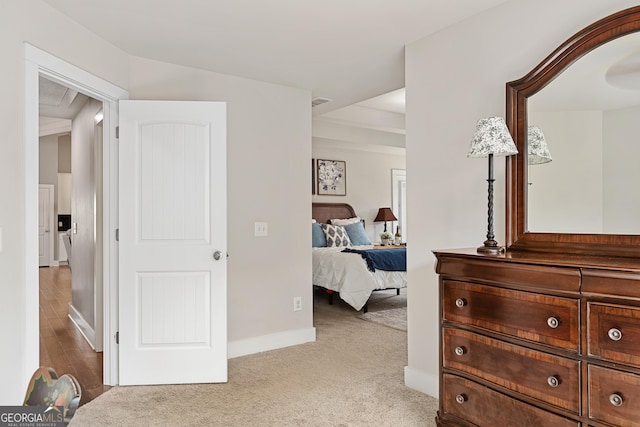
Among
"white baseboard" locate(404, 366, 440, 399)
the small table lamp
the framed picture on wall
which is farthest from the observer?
the small table lamp

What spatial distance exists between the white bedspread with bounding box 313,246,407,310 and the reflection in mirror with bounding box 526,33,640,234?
2954mm

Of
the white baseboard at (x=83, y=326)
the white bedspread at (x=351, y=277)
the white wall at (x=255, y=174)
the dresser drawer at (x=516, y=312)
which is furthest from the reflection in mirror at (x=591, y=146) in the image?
the white baseboard at (x=83, y=326)

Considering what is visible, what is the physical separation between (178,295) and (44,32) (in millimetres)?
1813

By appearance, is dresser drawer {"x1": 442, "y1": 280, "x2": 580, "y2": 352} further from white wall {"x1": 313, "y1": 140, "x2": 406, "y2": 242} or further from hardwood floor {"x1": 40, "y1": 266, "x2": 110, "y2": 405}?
white wall {"x1": 313, "y1": 140, "x2": 406, "y2": 242}

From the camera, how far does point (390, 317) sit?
5035mm

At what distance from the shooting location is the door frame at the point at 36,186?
2334 millimetres

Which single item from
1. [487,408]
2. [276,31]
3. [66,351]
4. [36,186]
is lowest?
[66,351]

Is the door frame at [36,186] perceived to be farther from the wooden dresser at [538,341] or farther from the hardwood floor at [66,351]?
the wooden dresser at [538,341]

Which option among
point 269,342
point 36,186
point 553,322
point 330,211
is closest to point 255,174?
point 269,342

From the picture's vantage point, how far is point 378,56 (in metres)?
3.29

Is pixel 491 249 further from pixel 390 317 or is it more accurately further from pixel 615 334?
pixel 390 317

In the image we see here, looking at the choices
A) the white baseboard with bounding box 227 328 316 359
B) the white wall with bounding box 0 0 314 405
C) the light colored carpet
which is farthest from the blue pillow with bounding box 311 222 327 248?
the light colored carpet

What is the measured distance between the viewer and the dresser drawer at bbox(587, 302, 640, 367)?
1.53 m

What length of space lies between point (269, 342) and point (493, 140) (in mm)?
2700
